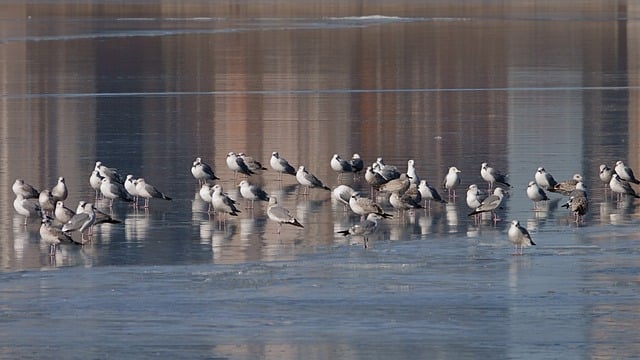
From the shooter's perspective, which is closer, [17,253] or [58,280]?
[58,280]

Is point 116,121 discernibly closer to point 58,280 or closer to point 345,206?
point 345,206

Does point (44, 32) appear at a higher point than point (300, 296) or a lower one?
higher

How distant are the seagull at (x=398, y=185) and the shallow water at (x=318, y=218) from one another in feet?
1.70

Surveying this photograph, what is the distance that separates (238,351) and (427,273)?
323 centimetres

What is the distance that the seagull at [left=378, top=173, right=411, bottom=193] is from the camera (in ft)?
58.8

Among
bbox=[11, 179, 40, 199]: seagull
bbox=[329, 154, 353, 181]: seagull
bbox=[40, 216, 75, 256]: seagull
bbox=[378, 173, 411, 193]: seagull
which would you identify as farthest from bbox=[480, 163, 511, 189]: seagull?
bbox=[40, 216, 75, 256]: seagull

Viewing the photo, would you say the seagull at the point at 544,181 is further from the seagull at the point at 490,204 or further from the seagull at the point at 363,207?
the seagull at the point at 363,207

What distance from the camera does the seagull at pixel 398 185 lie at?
58.8 ft

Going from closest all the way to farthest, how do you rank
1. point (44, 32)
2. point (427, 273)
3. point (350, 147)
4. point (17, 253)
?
1. point (427, 273)
2. point (17, 253)
3. point (350, 147)
4. point (44, 32)

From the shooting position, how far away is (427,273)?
43.9 ft

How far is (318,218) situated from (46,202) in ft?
9.34

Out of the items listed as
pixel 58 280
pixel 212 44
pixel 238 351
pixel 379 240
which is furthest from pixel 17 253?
pixel 212 44

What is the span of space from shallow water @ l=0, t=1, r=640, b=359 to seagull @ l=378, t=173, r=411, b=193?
52cm

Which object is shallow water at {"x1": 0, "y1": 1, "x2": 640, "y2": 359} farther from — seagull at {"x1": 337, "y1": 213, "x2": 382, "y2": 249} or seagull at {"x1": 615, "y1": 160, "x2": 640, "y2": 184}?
seagull at {"x1": 615, "y1": 160, "x2": 640, "y2": 184}
